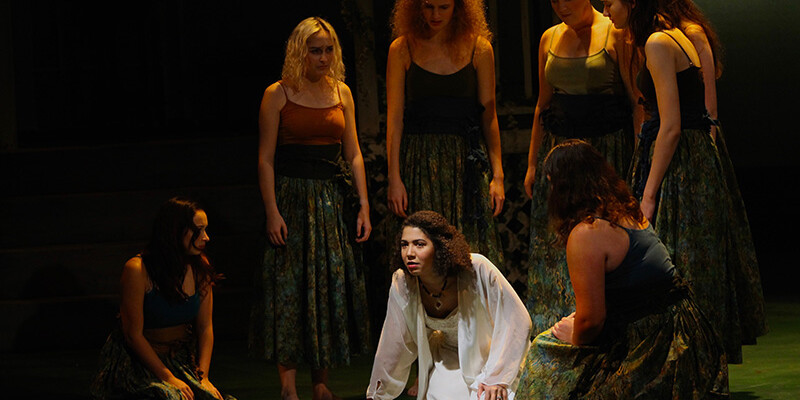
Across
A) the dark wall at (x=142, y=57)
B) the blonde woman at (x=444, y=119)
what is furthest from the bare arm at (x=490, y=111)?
the dark wall at (x=142, y=57)

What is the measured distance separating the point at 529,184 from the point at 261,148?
109cm

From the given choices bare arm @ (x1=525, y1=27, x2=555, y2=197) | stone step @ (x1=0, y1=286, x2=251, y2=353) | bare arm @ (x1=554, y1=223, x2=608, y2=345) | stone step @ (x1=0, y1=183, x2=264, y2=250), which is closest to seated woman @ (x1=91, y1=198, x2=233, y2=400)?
bare arm @ (x1=525, y1=27, x2=555, y2=197)

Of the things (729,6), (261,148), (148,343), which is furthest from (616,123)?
(729,6)

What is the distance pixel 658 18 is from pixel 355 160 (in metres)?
1.47

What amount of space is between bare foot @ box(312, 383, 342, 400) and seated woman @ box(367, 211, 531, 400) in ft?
1.39

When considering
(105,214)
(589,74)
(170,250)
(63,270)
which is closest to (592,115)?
(589,74)

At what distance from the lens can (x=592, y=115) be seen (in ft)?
14.4

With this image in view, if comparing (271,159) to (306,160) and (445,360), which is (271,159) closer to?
(306,160)

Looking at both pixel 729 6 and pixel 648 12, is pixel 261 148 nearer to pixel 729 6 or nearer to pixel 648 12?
pixel 648 12

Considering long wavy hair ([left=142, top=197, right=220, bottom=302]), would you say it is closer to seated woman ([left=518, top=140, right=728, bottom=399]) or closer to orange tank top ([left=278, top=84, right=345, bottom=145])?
orange tank top ([left=278, top=84, right=345, bottom=145])

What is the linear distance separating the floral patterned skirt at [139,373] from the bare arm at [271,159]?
595 millimetres

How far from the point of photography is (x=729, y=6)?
8242mm

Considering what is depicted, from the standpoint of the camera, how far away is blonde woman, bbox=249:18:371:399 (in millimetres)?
4574

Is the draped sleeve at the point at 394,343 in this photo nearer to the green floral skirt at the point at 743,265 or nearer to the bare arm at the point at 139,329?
the bare arm at the point at 139,329
